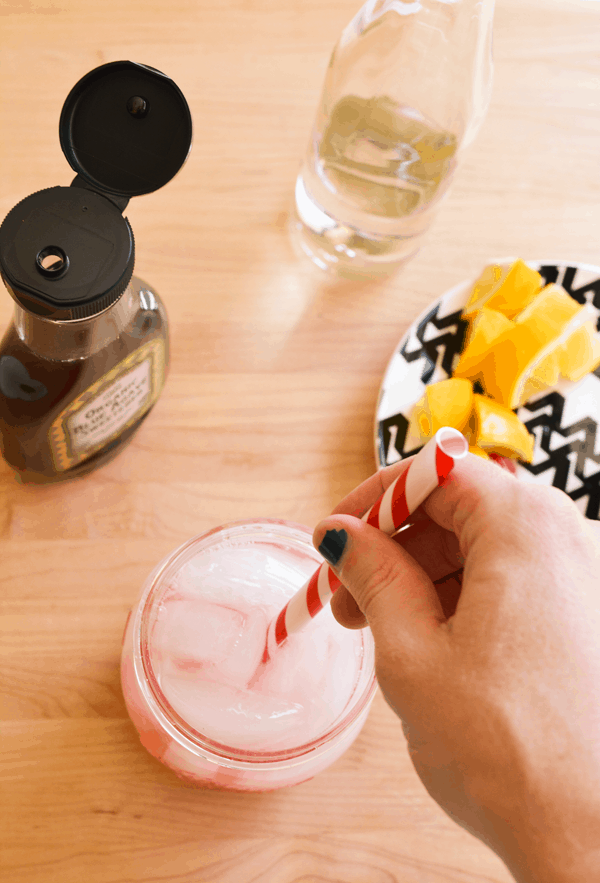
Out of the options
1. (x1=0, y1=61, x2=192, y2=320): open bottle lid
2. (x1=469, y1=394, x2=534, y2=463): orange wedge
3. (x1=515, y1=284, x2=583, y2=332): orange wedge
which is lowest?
(x1=469, y1=394, x2=534, y2=463): orange wedge

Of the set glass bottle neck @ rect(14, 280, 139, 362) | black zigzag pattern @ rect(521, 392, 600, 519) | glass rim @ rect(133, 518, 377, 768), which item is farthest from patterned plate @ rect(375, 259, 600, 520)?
glass bottle neck @ rect(14, 280, 139, 362)

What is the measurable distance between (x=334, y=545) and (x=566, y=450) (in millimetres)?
376

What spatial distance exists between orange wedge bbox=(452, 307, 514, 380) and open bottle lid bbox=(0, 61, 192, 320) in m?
0.34

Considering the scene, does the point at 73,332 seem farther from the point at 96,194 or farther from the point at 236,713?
the point at 236,713

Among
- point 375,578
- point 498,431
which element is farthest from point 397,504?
point 498,431

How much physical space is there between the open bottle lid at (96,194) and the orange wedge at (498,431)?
352 mm

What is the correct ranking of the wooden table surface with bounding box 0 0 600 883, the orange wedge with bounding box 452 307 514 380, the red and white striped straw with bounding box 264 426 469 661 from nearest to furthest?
the red and white striped straw with bounding box 264 426 469 661, the wooden table surface with bounding box 0 0 600 883, the orange wedge with bounding box 452 307 514 380

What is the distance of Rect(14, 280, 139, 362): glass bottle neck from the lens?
1.38ft

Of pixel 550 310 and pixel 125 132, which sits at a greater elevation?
pixel 125 132

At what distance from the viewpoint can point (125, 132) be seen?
418mm

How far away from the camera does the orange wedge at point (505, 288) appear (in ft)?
2.17

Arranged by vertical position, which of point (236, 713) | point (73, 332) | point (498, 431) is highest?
point (73, 332)

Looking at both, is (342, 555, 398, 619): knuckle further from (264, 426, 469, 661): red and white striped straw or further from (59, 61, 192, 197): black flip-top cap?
(59, 61, 192, 197): black flip-top cap

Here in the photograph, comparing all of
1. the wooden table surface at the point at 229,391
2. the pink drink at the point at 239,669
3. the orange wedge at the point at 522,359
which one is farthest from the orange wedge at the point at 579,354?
the pink drink at the point at 239,669
